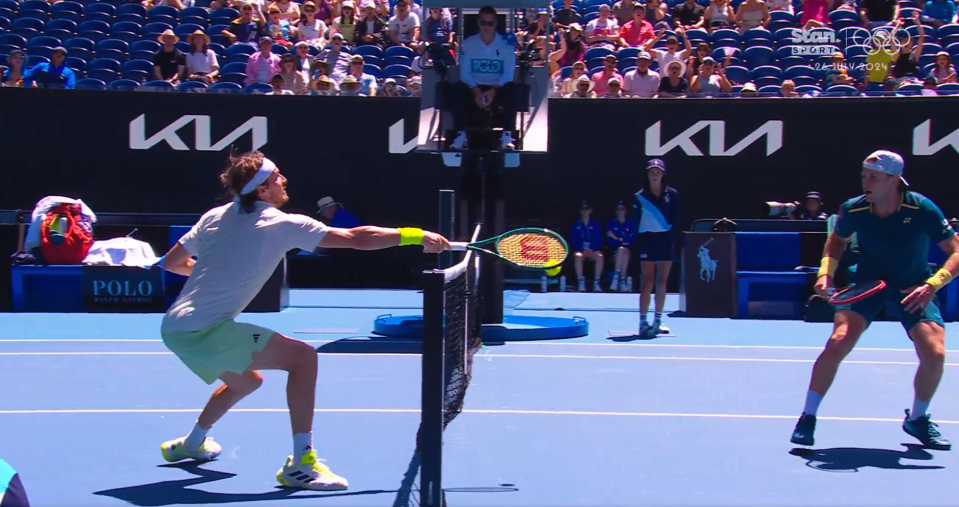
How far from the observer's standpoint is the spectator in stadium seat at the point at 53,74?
1519 centimetres

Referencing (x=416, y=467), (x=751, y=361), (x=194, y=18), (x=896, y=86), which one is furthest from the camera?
(x=194, y=18)

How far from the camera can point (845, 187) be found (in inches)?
587

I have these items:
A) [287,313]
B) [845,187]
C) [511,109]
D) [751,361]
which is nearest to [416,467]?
[751,361]

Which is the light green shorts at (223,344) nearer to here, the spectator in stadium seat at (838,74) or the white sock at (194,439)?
the white sock at (194,439)

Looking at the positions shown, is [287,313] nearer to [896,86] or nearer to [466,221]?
[466,221]

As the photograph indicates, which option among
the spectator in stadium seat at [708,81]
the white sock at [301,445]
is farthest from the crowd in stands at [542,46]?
the white sock at [301,445]

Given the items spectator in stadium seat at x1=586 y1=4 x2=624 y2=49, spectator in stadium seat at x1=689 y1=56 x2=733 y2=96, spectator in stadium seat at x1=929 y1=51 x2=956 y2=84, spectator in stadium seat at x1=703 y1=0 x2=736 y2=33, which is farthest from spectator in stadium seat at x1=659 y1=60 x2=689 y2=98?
spectator in stadium seat at x1=929 y1=51 x2=956 y2=84

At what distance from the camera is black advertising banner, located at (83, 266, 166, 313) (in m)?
13.2

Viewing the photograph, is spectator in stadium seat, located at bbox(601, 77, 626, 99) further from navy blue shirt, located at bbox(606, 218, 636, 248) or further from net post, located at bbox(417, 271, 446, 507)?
net post, located at bbox(417, 271, 446, 507)

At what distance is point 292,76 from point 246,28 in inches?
92.3

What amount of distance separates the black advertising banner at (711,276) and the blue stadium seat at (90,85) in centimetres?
797

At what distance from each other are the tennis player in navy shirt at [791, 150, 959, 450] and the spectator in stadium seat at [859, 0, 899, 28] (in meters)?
12.0

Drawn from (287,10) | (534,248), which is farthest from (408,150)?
(534,248)

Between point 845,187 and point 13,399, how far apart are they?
432 inches
